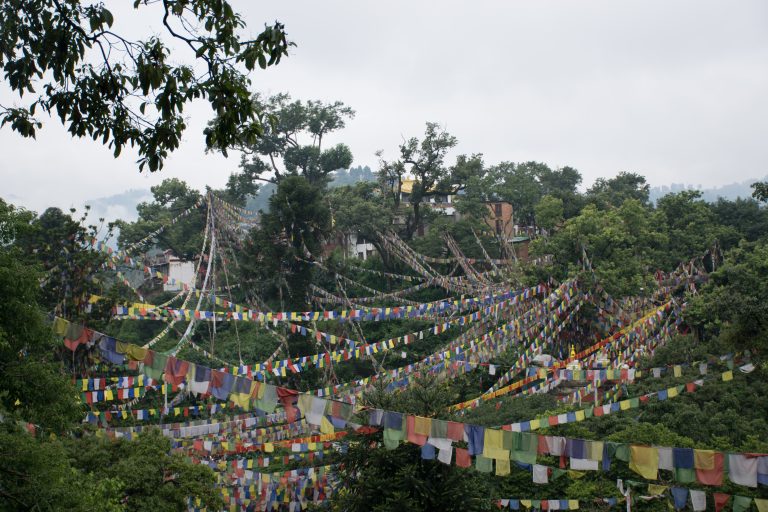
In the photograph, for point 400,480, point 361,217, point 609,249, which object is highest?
point 361,217

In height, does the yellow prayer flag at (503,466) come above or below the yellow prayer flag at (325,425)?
below

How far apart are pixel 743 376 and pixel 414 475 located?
12.2 metres

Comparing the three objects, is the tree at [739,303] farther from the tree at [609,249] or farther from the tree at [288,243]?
the tree at [288,243]

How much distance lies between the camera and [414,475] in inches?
510

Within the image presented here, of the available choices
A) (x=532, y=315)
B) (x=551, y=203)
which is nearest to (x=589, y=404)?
(x=532, y=315)

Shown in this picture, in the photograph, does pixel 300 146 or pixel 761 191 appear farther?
pixel 300 146

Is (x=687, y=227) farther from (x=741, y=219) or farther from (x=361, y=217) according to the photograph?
(x=361, y=217)

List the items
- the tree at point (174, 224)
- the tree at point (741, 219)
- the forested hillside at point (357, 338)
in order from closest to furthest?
the forested hillside at point (357, 338)
the tree at point (741, 219)
the tree at point (174, 224)

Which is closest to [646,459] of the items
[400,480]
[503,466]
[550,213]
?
[503,466]

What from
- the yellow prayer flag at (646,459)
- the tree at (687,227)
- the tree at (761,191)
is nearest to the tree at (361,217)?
the tree at (687,227)

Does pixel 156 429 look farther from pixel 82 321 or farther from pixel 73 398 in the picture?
pixel 82 321

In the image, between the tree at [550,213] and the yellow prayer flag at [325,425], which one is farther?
the tree at [550,213]

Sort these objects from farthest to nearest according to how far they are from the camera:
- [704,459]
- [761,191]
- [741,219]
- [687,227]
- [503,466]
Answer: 1. [741,219]
2. [687,227]
3. [761,191]
4. [503,466]
5. [704,459]

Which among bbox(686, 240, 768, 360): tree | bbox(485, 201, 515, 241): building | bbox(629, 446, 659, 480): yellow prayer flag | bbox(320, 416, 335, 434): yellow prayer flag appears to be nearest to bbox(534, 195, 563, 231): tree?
bbox(485, 201, 515, 241): building
